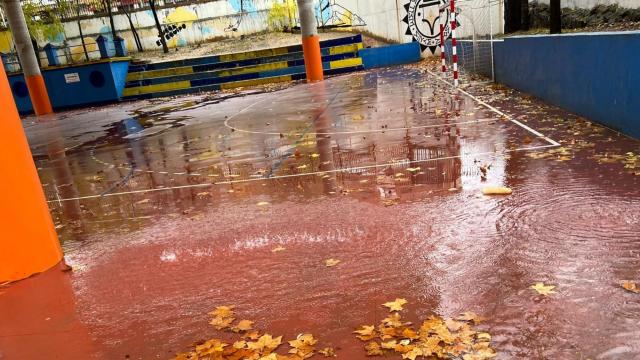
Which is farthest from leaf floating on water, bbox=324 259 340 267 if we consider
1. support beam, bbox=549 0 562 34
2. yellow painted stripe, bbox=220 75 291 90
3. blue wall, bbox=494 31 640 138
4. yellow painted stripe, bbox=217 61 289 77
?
yellow painted stripe, bbox=217 61 289 77

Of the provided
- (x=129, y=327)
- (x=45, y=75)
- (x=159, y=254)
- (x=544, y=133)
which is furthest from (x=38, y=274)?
(x=45, y=75)

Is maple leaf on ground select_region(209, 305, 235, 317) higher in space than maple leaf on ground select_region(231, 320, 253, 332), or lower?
higher

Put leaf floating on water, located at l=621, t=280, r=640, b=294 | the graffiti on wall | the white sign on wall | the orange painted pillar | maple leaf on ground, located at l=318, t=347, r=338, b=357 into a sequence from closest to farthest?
maple leaf on ground, located at l=318, t=347, r=338, b=357 → leaf floating on water, located at l=621, t=280, r=640, b=294 → the orange painted pillar → the graffiti on wall → the white sign on wall

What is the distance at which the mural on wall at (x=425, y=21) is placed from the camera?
25484mm

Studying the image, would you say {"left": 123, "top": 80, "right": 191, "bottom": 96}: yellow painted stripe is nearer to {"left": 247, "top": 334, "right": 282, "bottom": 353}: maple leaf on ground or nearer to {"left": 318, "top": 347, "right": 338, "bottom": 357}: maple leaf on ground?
{"left": 247, "top": 334, "right": 282, "bottom": 353}: maple leaf on ground

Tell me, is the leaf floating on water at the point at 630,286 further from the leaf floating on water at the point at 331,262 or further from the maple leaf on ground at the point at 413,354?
the leaf floating on water at the point at 331,262

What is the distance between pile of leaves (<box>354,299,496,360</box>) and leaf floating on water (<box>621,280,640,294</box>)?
109 centimetres

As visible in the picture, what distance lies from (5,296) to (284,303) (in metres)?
2.72

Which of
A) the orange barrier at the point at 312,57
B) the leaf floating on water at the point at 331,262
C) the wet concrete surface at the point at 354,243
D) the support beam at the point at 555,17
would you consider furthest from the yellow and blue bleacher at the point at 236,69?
the leaf floating on water at the point at 331,262

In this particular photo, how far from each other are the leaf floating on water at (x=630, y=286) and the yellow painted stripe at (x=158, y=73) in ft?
92.5

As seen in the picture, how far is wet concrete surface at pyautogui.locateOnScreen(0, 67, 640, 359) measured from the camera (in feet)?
10.8

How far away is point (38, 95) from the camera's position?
2738 cm

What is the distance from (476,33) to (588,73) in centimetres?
1209

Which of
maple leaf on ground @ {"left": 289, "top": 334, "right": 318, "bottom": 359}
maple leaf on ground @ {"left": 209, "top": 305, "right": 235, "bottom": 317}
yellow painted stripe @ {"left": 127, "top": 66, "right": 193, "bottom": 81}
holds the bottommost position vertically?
maple leaf on ground @ {"left": 289, "top": 334, "right": 318, "bottom": 359}
